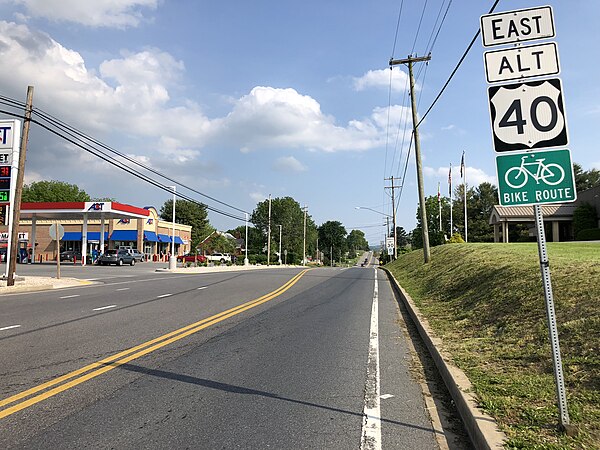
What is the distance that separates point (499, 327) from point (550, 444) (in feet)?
14.9

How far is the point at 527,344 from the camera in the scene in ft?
21.5

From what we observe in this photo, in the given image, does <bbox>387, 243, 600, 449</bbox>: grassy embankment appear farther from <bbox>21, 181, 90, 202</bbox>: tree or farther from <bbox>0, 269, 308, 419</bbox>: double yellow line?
<bbox>21, 181, 90, 202</bbox>: tree

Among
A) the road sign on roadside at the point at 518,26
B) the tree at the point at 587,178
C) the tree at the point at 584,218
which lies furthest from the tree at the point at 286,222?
the road sign on roadside at the point at 518,26

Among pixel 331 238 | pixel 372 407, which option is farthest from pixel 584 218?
pixel 331 238

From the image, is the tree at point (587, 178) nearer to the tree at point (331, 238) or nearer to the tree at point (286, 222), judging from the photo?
the tree at point (286, 222)

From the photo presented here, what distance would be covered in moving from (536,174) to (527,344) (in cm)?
338

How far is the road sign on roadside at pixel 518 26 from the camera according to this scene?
14.7 ft

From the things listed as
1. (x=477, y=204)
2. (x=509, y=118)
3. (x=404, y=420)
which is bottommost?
(x=404, y=420)

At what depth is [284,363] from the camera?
6598 millimetres

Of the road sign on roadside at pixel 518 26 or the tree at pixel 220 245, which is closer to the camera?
the road sign on roadside at pixel 518 26

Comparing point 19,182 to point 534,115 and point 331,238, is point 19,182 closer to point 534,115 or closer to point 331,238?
point 534,115

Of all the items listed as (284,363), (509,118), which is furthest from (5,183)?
(509,118)

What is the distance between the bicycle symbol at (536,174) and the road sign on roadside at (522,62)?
0.81 metres

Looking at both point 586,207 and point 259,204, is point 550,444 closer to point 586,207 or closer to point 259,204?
point 586,207
